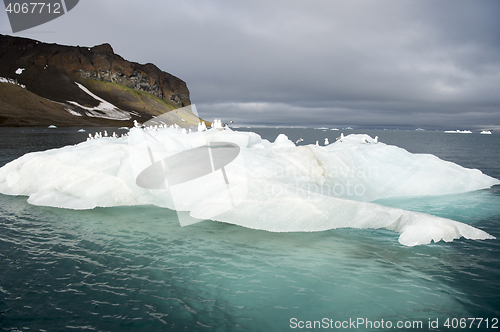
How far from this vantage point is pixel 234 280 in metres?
6.86

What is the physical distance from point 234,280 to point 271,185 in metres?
4.32

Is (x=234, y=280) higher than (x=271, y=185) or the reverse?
the reverse

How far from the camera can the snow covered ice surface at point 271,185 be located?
970 cm

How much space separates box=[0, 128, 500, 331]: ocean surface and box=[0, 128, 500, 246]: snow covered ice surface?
0.61 m

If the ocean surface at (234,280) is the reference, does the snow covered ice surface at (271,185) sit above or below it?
above

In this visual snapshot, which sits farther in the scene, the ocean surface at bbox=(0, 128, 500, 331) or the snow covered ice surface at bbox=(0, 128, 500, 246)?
the snow covered ice surface at bbox=(0, 128, 500, 246)

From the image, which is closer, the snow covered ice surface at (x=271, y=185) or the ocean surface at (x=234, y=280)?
the ocean surface at (x=234, y=280)

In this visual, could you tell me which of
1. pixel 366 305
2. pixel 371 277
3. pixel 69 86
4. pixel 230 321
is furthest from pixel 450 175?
pixel 69 86

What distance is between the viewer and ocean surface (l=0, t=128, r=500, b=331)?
548 centimetres

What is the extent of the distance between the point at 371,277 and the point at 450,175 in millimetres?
12910

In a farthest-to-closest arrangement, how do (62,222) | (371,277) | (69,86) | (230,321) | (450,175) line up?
(69,86), (450,175), (62,222), (371,277), (230,321)

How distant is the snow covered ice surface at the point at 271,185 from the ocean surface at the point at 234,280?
0.61 m

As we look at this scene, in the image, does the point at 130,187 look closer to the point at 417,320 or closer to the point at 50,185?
the point at 50,185

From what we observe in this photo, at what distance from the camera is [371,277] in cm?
695
